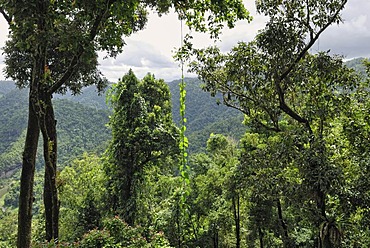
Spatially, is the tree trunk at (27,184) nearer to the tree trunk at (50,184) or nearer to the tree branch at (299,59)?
the tree trunk at (50,184)

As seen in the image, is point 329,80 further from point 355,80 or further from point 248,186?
point 248,186

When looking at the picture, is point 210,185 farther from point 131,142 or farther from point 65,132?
point 65,132

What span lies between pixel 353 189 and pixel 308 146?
3.02ft

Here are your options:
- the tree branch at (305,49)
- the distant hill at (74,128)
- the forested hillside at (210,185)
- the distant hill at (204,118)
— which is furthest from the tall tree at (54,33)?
the distant hill at (74,128)

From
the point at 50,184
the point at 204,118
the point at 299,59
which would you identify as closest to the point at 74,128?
the point at 204,118

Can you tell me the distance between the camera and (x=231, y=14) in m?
3.94

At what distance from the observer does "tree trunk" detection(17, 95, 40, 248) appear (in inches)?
140

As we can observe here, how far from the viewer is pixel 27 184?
3574 mm

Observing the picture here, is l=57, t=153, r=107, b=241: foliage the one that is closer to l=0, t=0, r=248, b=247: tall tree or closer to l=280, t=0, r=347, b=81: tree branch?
l=0, t=0, r=248, b=247: tall tree

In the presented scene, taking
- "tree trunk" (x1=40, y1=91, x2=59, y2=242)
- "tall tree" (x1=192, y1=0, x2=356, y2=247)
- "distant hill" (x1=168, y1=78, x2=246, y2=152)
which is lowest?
"tree trunk" (x1=40, y1=91, x2=59, y2=242)

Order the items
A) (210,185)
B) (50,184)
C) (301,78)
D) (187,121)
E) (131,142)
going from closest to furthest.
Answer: (187,121)
(50,184)
(301,78)
(131,142)
(210,185)

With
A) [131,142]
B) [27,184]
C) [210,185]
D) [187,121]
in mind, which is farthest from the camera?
[210,185]

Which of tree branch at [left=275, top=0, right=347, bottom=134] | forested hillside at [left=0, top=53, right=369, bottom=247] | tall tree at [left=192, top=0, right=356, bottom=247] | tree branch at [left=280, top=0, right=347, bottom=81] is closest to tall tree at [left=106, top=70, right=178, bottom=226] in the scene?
forested hillside at [left=0, top=53, right=369, bottom=247]

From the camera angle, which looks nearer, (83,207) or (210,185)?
(83,207)
